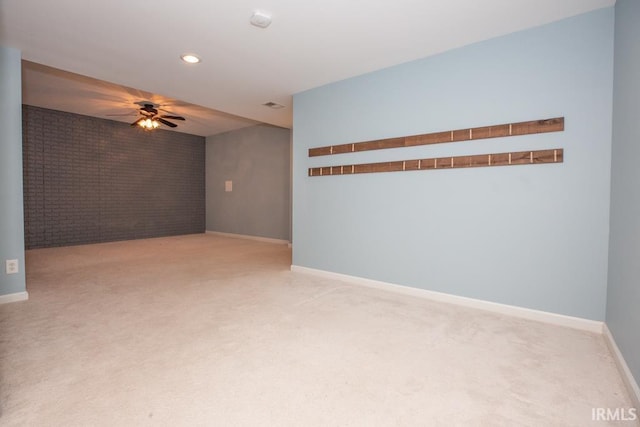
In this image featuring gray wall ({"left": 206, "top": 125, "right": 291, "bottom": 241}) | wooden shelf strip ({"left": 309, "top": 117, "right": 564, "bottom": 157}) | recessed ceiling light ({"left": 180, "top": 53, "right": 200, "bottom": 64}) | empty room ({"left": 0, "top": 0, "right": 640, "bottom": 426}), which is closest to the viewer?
empty room ({"left": 0, "top": 0, "right": 640, "bottom": 426})

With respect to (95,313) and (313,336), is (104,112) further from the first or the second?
(313,336)

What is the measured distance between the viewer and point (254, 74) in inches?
142

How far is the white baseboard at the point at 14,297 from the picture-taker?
116 inches

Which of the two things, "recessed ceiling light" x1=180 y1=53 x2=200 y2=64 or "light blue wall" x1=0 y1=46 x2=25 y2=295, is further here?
"recessed ceiling light" x1=180 y1=53 x2=200 y2=64

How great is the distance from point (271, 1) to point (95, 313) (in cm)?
292

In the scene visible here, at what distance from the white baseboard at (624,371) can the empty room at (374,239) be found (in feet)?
0.07

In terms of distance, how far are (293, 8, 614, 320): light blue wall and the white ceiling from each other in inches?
9.3

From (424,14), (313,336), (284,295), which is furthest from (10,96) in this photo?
(424,14)

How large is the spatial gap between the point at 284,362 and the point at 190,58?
3.04 meters

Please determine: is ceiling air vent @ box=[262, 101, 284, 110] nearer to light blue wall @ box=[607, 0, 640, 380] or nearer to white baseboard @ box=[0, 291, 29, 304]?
white baseboard @ box=[0, 291, 29, 304]

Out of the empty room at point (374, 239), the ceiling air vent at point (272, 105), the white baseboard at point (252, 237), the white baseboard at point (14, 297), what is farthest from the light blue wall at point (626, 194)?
the white baseboard at point (252, 237)

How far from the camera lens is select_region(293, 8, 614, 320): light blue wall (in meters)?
2.38

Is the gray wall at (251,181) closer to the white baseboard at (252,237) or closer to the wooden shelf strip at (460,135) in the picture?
the white baseboard at (252,237)

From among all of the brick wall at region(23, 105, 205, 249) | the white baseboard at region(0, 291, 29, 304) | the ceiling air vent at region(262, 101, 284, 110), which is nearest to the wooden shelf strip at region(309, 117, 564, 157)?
the ceiling air vent at region(262, 101, 284, 110)
